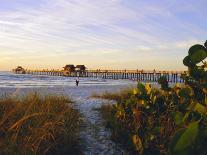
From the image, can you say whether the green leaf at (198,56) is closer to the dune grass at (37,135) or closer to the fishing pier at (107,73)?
the dune grass at (37,135)

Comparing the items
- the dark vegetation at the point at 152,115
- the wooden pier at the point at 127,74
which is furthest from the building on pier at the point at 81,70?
the dark vegetation at the point at 152,115

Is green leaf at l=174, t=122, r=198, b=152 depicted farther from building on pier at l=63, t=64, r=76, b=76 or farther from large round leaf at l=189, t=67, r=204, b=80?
building on pier at l=63, t=64, r=76, b=76

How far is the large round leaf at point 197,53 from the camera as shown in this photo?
2676 mm

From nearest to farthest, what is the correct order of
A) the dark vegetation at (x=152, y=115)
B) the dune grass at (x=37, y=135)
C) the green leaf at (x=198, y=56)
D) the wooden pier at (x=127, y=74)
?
the green leaf at (x=198, y=56)
the dark vegetation at (x=152, y=115)
the dune grass at (x=37, y=135)
the wooden pier at (x=127, y=74)

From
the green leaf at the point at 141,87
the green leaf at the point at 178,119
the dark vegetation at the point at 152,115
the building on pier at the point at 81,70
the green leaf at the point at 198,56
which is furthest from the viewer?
the building on pier at the point at 81,70

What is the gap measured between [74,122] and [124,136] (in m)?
1.34

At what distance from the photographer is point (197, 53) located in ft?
8.85

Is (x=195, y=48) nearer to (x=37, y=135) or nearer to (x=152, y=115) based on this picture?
(x=37, y=135)

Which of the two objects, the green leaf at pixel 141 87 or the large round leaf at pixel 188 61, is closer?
the large round leaf at pixel 188 61

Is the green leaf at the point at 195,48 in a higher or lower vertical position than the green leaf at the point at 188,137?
higher

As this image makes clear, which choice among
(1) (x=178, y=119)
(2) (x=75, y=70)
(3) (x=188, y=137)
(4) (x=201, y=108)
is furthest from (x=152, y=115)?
(2) (x=75, y=70)

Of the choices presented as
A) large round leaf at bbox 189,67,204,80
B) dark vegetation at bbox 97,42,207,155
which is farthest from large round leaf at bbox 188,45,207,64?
dark vegetation at bbox 97,42,207,155

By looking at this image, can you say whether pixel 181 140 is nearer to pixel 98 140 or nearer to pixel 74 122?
pixel 98 140

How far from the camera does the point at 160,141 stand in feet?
21.5
